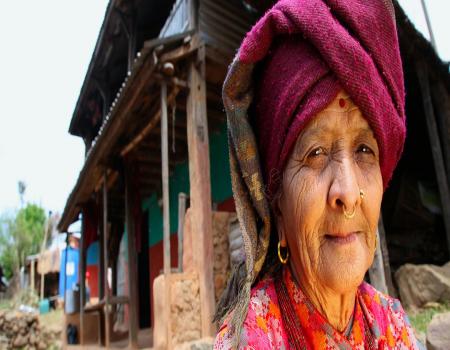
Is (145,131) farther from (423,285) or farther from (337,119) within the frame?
(337,119)

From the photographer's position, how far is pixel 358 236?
103 cm

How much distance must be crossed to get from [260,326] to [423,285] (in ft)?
15.2

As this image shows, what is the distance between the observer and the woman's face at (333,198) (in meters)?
1.01

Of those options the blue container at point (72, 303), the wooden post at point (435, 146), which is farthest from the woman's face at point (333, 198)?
the blue container at point (72, 303)

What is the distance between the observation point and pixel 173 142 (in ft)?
17.3

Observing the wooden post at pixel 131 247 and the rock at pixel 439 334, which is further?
the wooden post at pixel 131 247

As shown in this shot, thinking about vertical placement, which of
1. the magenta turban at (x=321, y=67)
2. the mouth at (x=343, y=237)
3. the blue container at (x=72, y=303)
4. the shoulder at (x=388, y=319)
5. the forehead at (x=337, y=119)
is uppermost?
the magenta turban at (x=321, y=67)

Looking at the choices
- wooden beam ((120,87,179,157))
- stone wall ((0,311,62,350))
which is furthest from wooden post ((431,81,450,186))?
stone wall ((0,311,62,350))

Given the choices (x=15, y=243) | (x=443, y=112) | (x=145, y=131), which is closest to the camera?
(x=443, y=112)

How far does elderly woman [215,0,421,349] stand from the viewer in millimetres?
1023

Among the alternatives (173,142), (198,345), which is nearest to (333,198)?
(198,345)

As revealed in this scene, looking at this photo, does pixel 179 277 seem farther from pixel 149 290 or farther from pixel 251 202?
pixel 149 290

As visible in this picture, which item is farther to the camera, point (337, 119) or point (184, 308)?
point (184, 308)

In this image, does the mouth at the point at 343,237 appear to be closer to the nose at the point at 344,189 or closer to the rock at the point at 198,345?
the nose at the point at 344,189
